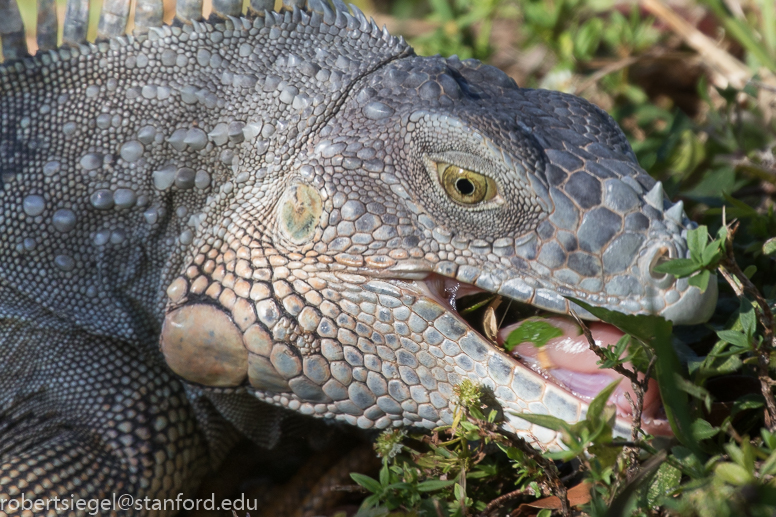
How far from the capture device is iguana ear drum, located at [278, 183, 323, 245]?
9.52ft

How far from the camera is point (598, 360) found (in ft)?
8.67

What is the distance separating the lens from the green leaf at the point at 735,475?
207 cm

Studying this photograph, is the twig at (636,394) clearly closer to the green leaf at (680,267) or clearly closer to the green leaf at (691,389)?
the green leaf at (691,389)

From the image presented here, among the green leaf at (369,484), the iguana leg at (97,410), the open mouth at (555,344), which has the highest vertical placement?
the open mouth at (555,344)

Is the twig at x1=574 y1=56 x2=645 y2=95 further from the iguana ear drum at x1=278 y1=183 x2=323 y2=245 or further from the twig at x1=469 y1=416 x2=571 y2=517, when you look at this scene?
the twig at x1=469 y1=416 x2=571 y2=517

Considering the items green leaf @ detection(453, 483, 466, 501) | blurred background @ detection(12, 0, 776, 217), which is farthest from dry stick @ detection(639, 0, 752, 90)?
green leaf @ detection(453, 483, 466, 501)

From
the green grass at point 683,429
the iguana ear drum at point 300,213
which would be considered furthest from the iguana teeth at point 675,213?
the iguana ear drum at point 300,213

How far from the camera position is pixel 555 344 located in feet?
9.16

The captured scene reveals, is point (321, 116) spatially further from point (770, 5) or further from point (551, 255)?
point (770, 5)

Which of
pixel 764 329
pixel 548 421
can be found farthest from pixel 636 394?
pixel 764 329

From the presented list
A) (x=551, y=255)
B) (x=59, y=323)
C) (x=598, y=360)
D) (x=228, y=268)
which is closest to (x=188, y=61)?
(x=228, y=268)

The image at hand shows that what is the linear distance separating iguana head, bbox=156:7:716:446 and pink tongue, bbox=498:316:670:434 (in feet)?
0.27

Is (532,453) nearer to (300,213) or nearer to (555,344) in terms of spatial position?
(555,344)

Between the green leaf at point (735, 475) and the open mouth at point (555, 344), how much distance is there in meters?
0.52
